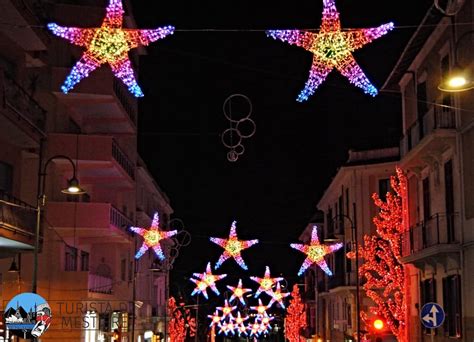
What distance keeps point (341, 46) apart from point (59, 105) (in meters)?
21.3

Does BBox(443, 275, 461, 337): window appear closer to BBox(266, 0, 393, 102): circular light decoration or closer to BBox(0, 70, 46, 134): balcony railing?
BBox(266, 0, 393, 102): circular light decoration

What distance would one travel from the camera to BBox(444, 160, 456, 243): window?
85.1 feet

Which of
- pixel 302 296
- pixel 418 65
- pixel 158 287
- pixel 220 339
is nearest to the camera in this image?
pixel 418 65

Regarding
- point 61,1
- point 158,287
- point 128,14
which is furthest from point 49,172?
point 158,287

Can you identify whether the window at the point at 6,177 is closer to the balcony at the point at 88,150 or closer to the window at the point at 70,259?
the balcony at the point at 88,150

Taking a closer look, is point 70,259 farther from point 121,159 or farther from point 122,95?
point 122,95

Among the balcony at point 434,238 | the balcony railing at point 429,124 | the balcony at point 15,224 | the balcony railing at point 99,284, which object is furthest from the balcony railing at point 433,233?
the balcony railing at point 99,284

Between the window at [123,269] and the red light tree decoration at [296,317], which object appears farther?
the red light tree decoration at [296,317]

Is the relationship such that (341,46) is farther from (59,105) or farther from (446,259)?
(59,105)

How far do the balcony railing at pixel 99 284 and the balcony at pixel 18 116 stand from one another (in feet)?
27.8

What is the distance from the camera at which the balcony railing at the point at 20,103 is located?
2458 cm

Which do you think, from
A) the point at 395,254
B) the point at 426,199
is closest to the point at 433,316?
the point at 426,199

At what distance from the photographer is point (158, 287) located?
69.0 metres

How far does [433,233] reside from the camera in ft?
90.1
